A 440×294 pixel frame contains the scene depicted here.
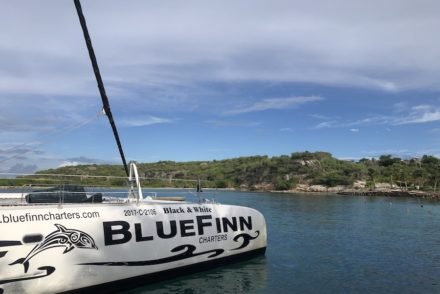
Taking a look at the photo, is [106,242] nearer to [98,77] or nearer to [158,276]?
[158,276]

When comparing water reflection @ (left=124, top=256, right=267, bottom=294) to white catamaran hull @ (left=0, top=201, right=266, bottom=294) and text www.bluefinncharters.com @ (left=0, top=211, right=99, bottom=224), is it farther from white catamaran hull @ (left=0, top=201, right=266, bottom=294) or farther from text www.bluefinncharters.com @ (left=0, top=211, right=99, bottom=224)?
text www.bluefinncharters.com @ (left=0, top=211, right=99, bottom=224)

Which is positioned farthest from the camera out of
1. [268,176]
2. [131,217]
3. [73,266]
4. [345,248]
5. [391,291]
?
[268,176]

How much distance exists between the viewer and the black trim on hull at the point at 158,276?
47.2ft

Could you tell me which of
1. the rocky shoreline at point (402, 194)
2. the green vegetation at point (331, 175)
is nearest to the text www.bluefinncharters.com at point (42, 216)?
the rocky shoreline at point (402, 194)

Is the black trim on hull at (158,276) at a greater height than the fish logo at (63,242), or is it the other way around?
the fish logo at (63,242)

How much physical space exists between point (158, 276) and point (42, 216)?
5200mm

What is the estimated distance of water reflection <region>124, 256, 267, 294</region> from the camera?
1581cm

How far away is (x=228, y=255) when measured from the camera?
19.6 metres

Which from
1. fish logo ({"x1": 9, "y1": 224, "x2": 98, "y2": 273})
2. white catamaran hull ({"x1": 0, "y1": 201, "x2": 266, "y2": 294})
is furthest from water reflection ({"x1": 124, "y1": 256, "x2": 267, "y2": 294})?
fish logo ({"x1": 9, "y1": 224, "x2": 98, "y2": 273})

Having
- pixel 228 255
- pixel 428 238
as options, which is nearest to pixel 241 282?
pixel 228 255

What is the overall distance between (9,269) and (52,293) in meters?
1.51

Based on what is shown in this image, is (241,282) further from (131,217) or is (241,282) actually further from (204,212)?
(131,217)

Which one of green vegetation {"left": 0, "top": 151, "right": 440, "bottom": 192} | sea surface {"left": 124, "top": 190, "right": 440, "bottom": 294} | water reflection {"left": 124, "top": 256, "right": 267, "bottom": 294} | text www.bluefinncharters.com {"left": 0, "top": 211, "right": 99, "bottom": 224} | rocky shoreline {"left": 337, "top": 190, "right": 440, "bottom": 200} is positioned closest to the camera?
text www.bluefinncharters.com {"left": 0, "top": 211, "right": 99, "bottom": 224}

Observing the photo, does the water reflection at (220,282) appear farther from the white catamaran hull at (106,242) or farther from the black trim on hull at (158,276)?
the white catamaran hull at (106,242)
